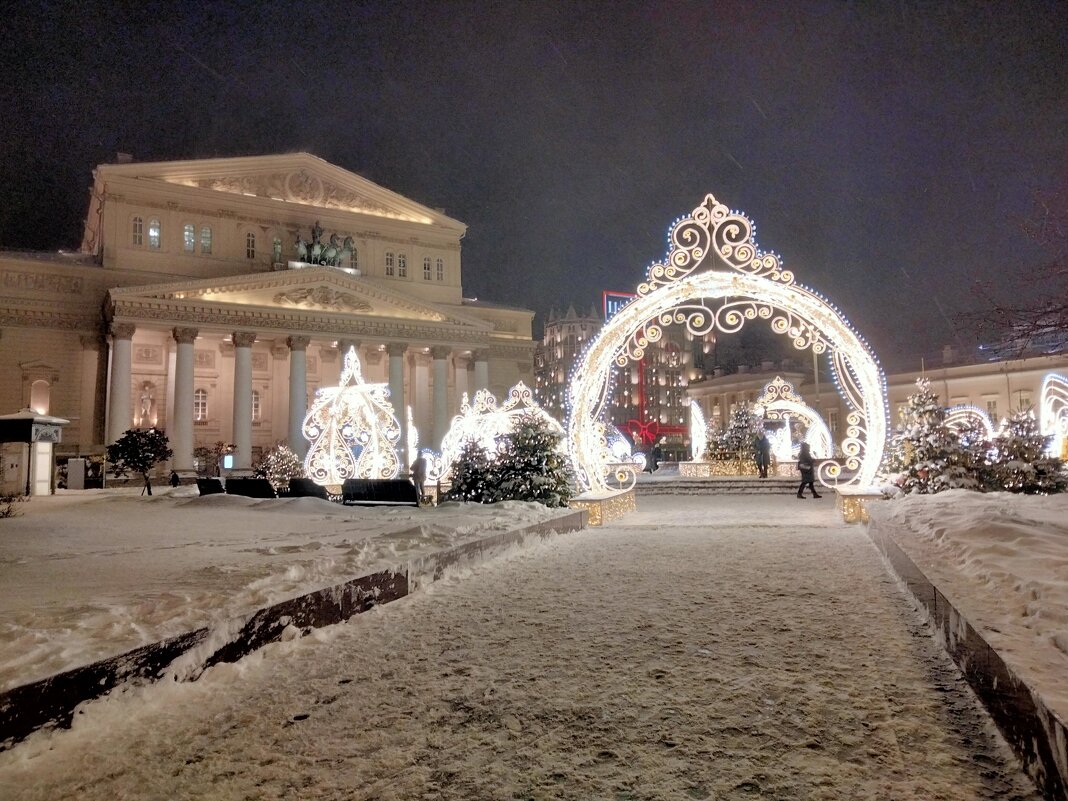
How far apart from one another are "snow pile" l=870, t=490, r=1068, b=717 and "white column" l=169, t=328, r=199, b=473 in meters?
33.4

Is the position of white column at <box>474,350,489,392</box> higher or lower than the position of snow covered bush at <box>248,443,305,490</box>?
higher

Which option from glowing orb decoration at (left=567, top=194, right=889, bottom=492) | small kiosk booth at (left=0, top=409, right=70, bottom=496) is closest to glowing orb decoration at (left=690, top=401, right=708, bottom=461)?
glowing orb decoration at (left=567, top=194, right=889, bottom=492)

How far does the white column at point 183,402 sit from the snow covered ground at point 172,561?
2065cm

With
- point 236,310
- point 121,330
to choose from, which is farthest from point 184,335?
point 236,310

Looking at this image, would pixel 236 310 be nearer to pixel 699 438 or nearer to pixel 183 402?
pixel 183 402

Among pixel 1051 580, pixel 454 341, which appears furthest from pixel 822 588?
pixel 454 341

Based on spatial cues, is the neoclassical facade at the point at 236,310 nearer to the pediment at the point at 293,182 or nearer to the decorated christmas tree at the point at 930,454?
the pediment at the point at 293,182

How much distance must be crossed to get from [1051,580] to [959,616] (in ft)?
3.30

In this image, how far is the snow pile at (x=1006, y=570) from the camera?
2.92 m

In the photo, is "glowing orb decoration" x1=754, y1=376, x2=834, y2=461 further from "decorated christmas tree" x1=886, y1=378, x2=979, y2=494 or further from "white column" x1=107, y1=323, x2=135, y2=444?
"white column" x1=107, y1=323, x2=135, y2=444

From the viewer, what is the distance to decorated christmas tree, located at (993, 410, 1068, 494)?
1312 centimetres

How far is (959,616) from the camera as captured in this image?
12.3ft

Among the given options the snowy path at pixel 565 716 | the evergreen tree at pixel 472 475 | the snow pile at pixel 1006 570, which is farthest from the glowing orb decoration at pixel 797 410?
the snowy path at pixel 565 716

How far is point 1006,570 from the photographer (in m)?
4.64
